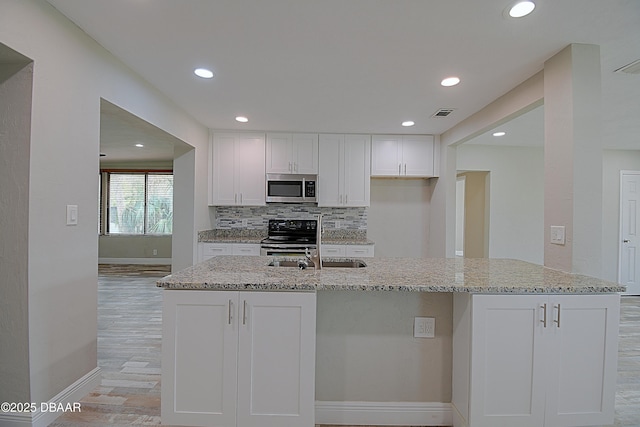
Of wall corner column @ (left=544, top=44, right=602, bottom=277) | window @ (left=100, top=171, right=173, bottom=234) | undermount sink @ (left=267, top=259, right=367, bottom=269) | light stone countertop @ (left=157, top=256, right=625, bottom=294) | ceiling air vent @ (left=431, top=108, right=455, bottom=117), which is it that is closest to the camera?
light stone countertop @ (left=157, top=256, right=625, bottom=294)

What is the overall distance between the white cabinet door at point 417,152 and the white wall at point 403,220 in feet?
1.50

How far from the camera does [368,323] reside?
191 cm

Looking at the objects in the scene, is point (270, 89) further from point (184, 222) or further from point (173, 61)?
point (184, 222)

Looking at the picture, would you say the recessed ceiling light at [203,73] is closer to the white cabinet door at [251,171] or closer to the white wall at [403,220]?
the white cabinet door at [251,171]

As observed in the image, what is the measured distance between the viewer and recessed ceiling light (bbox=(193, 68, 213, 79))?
254 cm

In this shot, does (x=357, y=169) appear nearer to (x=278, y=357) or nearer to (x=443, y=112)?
(x=443, y=112)

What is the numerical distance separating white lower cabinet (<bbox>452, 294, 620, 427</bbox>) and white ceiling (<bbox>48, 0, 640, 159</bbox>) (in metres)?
1.55

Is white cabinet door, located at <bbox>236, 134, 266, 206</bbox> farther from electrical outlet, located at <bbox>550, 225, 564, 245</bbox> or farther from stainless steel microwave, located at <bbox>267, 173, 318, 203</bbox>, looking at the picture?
electrical outlet, located at <bbox>550, 225, 564, 245</bbox>

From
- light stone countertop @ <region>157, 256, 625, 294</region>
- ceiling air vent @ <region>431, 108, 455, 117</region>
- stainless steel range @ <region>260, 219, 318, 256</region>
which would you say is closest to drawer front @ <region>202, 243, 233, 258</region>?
stainless steel range @ <region>260, 219, 318, 256</region>

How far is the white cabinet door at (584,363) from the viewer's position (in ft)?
5.31

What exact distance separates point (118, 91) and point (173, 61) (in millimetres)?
473

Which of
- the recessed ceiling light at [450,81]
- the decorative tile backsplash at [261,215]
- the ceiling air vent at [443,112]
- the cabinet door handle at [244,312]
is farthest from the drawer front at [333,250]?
the cabinet door handle at [244,312]

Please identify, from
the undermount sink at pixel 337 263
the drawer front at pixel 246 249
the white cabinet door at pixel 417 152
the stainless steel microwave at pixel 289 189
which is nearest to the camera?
the undermount sink at pixel 337 263

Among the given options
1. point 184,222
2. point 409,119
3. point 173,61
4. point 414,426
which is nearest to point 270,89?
point 173,61
